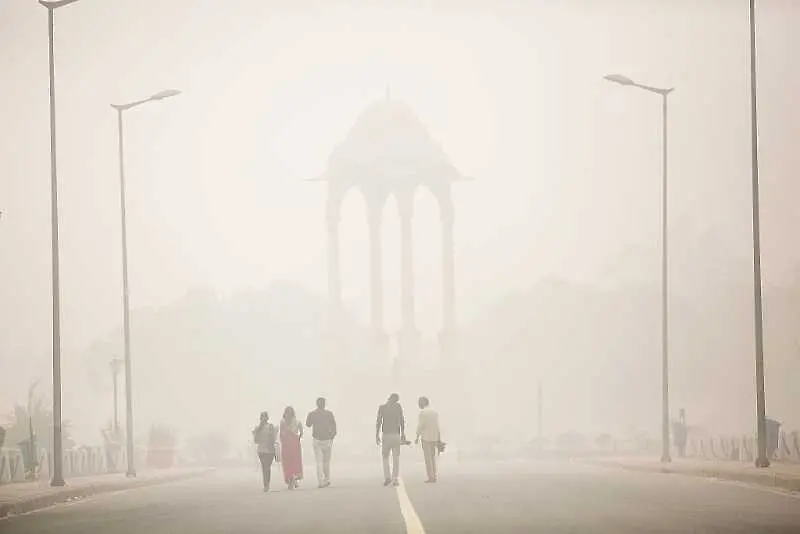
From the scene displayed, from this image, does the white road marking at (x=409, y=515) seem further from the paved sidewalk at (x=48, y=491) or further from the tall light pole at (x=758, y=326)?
the tall light pole at (x=758, y=326)

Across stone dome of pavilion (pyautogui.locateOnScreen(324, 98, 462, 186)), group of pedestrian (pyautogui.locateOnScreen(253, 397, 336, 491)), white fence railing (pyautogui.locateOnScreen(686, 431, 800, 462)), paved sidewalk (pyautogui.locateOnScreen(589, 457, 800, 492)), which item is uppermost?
stone dome of pavilion (pyautogui.locateOnScreen(324, 98, 462, 186))

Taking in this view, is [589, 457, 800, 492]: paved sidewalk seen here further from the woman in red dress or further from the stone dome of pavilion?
the stone dome of pavilion

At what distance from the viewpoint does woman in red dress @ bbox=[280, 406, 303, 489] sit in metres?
44.1

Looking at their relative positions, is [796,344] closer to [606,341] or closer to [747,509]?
[606,341]

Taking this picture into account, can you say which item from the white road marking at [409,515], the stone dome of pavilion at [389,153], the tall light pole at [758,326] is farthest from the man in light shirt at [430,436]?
the stone dome of pavilion at [389,153]

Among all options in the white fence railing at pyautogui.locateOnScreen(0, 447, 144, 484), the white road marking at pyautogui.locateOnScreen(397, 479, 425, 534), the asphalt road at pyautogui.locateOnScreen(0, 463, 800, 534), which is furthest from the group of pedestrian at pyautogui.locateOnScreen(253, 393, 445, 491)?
the white fence railing at pyautogui.locateOnScreen(0, 447, 144, 484)

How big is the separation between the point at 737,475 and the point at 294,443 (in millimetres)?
9998

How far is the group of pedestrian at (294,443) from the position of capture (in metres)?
43.7

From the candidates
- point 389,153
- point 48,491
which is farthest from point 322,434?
point 389,153

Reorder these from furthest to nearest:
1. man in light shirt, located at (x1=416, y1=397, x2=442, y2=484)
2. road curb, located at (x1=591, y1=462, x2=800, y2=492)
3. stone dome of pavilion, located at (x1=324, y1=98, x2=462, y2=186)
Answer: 1. stone dome of pavilion, located at (x1=324, y1=98, x2=462, y2=186)
2. man in light shirt, located at (x1=416, y1=397, x2=442, y2=484)
3. road curb, located at (x1=591, y1=462, x2=800, y2=492)

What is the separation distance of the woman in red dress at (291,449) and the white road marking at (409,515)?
210 inches

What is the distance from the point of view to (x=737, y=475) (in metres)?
42.7

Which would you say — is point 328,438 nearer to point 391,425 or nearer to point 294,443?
point 294,443

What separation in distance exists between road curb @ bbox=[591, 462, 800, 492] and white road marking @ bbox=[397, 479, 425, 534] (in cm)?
729
